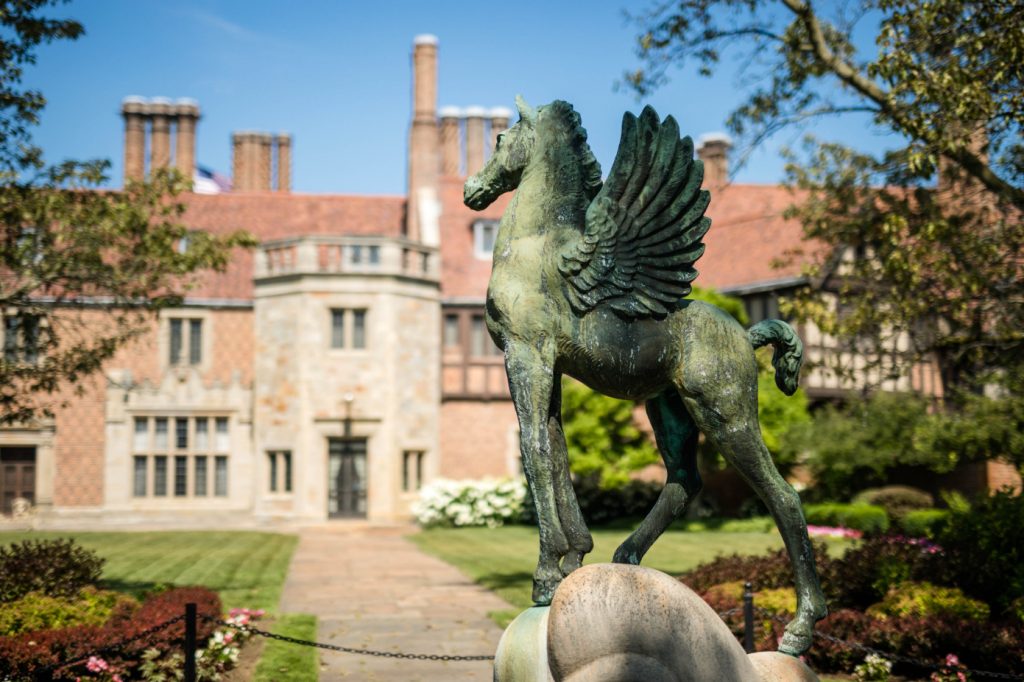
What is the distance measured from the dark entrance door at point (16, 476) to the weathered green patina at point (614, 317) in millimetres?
31715

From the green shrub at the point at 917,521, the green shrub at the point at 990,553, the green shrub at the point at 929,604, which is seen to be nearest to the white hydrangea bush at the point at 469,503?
the green shrub at the point at 917,521

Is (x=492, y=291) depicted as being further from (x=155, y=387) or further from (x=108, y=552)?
(x=155, y=387)

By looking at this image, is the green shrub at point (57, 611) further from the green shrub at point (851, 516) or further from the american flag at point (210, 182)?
the american flag at point (210, 182)

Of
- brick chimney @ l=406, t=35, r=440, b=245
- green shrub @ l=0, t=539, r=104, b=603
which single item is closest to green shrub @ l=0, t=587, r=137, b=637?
green shrub @ l=0, t=539, r=104, b=603

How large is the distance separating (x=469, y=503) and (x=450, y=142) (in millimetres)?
17357

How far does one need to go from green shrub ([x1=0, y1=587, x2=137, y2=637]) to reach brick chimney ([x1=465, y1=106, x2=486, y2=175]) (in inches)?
1270

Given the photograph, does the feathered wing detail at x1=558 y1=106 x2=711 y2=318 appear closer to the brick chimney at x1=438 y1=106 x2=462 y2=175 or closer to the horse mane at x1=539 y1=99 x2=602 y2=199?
the horse mane at x1=539 y1=99 x2=602 y2=199

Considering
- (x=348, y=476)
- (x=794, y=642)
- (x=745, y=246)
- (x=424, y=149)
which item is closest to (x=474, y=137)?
(x=424, y=149)

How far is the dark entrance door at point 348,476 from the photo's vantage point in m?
31.3

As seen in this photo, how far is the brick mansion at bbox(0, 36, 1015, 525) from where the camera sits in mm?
31125

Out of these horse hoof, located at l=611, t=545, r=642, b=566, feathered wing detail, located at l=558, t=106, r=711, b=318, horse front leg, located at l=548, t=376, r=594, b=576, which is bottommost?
horse hoof, located at l=611, t=545, r=642, b=566

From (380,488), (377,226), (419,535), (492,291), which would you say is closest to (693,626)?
(492,291)

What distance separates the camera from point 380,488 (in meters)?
31.1

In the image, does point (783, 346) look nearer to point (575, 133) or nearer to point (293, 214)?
point (575, 133)
